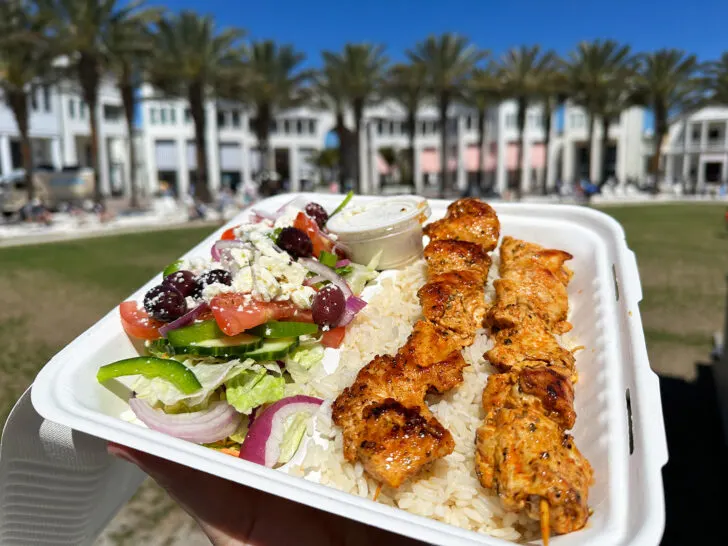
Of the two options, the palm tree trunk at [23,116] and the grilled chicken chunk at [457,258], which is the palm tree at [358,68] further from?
the grilled chicken chunk at [457,258]

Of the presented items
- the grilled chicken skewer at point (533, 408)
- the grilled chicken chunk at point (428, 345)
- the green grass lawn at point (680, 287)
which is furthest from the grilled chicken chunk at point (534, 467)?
the green grass lawn at point (680, 287)

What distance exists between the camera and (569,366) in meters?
2.25

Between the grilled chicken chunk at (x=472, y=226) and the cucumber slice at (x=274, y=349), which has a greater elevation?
Answer: the grilled chicken chunk at (x=472, y=226)

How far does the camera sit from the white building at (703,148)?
60.2 m

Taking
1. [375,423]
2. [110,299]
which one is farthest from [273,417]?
[110,299]

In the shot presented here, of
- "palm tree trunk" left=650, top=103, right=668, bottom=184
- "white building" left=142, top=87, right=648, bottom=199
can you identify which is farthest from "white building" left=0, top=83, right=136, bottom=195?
"palm tree trunk" left=650, top=103, right=668, bottom=184

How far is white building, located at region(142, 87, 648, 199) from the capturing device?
58.6 metres

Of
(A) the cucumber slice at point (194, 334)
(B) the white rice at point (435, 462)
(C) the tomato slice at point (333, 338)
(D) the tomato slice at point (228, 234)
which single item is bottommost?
(B) the white rice at point (435, 462)

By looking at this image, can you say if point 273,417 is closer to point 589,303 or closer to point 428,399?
point 428,399

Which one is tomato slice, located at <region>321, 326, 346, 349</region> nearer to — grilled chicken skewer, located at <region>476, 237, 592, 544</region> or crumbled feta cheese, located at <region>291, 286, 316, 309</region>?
crumbled feta cheese, located at <region>291, 286, 316, 309</region>

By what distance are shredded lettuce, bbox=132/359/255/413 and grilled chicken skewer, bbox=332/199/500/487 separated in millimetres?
475

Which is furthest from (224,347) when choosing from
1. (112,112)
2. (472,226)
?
(112,112)

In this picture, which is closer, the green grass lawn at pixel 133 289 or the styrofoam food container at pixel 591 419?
the styrofoam food container at pixel 591 419

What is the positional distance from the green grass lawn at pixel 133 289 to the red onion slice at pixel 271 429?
10.5 ft
